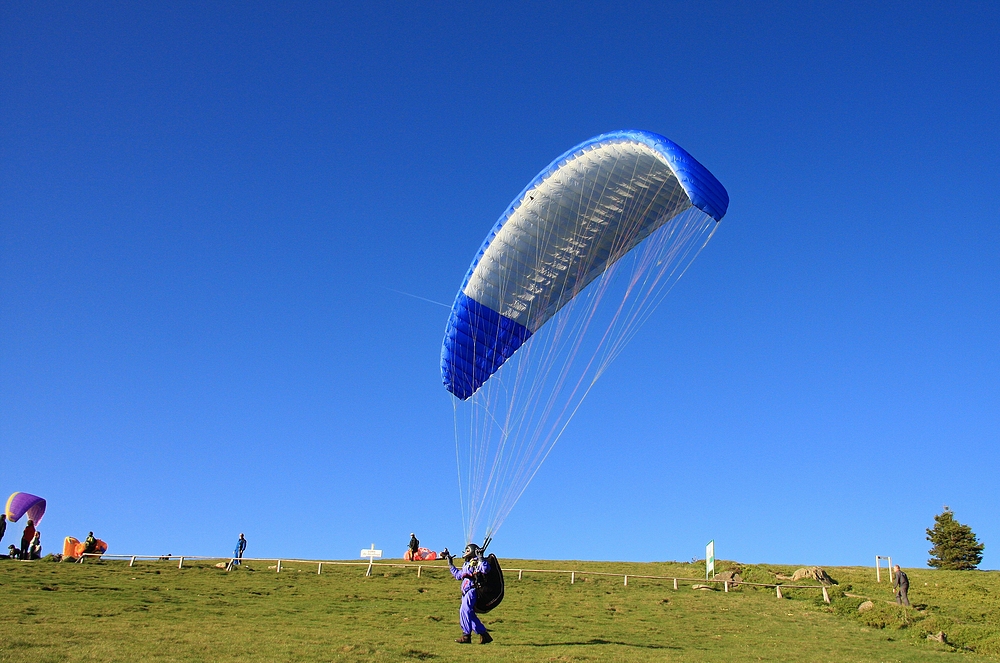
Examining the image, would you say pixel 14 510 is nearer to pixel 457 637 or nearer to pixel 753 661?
pixel 457 637

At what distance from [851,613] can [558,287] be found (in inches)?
461

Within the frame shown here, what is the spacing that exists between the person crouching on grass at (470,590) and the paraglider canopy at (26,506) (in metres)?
26.6

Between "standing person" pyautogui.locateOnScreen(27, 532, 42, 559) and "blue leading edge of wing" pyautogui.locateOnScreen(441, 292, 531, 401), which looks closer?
"blue leading edge of wing" pyautogui.locateOnScreen(441, 292, 531, 401)

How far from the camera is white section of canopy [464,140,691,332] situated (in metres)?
17.2

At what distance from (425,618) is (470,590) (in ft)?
13.4

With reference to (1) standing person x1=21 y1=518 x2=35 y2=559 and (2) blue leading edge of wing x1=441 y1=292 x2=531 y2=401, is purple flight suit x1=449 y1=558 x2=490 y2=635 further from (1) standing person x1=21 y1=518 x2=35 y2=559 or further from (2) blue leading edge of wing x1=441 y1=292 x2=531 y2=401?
(1) standing person x1=21 y1=518 x2=35 y2=559

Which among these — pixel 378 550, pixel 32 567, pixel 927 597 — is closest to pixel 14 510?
pixel 32 567

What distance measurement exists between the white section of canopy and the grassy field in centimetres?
729

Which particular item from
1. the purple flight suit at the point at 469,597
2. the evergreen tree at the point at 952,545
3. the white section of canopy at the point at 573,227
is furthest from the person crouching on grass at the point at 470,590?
the evergreen tree at the point at 952,545

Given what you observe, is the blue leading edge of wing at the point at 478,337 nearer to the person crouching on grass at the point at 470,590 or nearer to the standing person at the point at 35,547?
the person crouching on grass at the point at 470,590

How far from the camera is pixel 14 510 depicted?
3391 cm

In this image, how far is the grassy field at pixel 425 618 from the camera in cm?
1323

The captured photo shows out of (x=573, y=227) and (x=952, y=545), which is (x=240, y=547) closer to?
(x=573, y=227)

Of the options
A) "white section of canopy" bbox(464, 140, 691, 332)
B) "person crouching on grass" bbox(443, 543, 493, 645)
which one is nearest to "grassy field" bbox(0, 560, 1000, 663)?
"person crouching on grass" bbox(443, 543, 493, 645)
